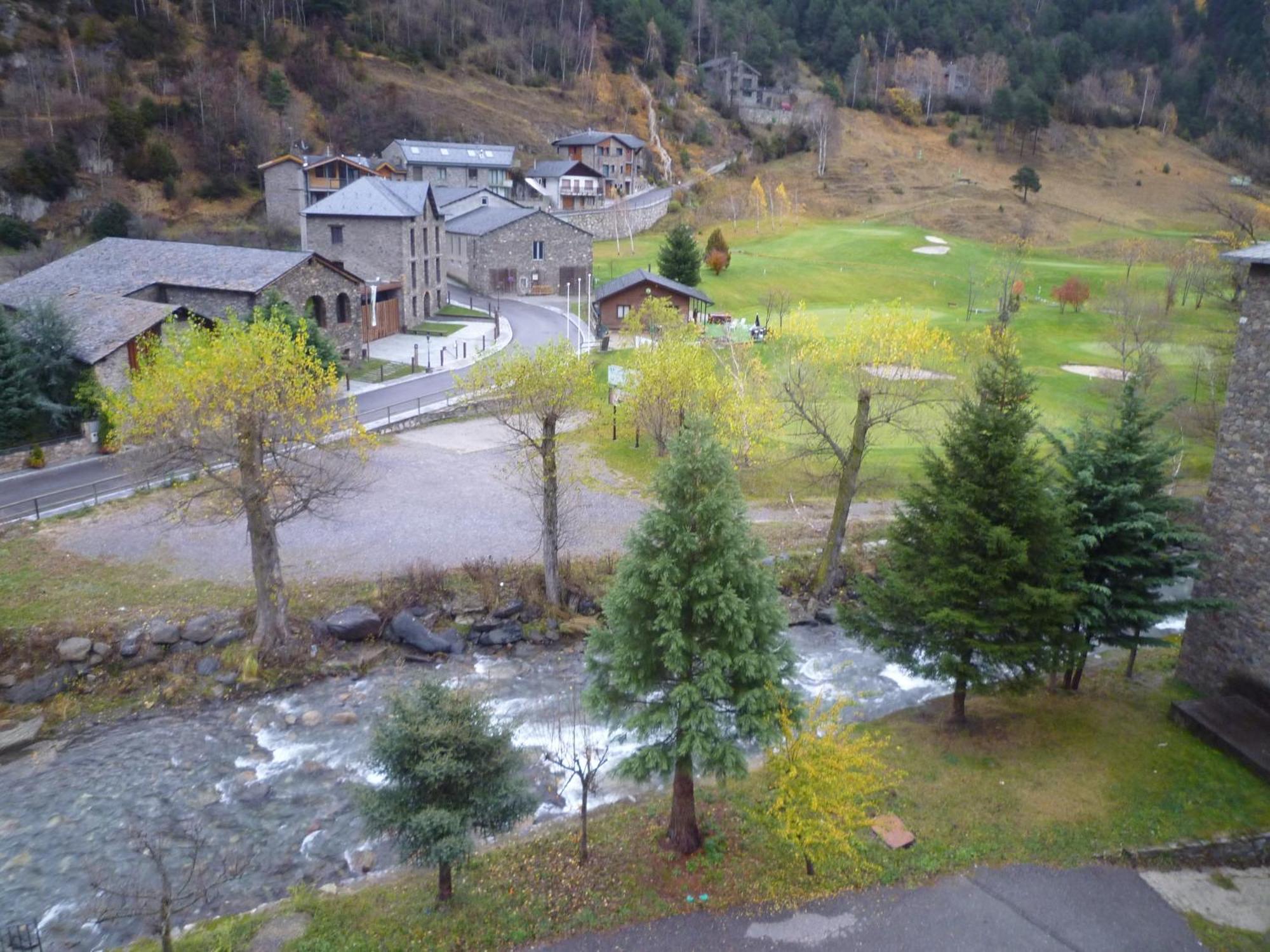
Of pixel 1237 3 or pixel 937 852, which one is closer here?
pixel 937 852

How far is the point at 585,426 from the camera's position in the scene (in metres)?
33.3

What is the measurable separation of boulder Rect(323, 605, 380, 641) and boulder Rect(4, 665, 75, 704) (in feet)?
16.8

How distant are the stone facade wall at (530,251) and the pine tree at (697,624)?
47078mm

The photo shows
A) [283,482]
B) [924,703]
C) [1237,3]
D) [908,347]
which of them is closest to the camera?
[924,703]

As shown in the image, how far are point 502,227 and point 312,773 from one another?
4494 cm

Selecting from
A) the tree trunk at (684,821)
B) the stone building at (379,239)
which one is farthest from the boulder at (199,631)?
the stone building at (379,239)

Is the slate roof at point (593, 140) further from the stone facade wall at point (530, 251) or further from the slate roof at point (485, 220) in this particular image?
the stone facade wall at point (530, 251)

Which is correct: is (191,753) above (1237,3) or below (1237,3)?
below

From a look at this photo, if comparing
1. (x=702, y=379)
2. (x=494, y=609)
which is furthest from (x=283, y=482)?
(x=702, y=379)

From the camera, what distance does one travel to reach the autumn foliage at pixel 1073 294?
179 feet

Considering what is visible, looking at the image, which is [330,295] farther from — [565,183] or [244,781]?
[565,183]

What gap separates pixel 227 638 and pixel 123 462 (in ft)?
27.5

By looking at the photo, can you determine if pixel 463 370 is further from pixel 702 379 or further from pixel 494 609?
pixel 494 609

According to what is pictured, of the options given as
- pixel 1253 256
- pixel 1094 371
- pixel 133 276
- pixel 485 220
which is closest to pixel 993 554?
pixel 1253 256
